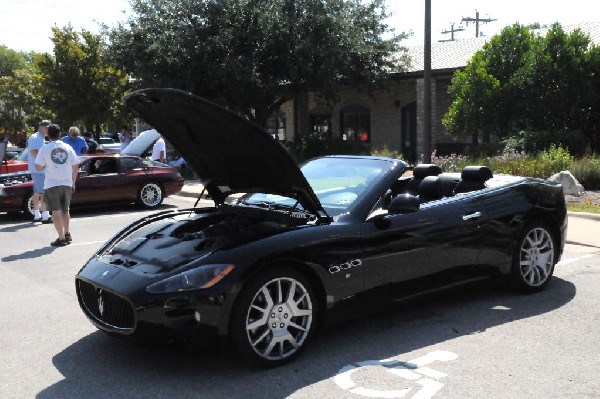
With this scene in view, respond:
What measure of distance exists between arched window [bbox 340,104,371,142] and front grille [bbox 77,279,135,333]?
79.3ft

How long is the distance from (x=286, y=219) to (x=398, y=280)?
1002mm

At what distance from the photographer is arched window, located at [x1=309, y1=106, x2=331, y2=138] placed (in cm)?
3044

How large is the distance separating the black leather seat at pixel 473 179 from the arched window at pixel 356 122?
22.4m

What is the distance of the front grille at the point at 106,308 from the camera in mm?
4336

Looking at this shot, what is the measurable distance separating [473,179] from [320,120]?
25094 millimetres

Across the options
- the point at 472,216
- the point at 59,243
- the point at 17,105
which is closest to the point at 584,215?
the point at 472,216

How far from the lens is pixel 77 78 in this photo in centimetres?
2998

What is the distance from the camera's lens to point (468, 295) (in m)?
6.30

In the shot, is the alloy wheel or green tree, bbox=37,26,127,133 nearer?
the alloy wheel

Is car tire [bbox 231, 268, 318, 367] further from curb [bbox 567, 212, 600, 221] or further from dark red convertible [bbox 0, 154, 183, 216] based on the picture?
dark red convertible [bbox 0, 154, 183, 216]

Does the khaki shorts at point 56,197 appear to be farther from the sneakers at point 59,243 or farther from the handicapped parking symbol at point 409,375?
the handicapped parking symbol at point 409,375

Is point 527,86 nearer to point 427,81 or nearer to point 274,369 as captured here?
point 427,81

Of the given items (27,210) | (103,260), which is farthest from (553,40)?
(103,260)

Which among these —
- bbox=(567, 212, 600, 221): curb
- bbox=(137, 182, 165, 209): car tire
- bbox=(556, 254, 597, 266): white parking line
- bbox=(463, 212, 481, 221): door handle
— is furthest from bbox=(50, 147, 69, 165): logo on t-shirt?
bbox=(567, 212, 600, 221): curb
